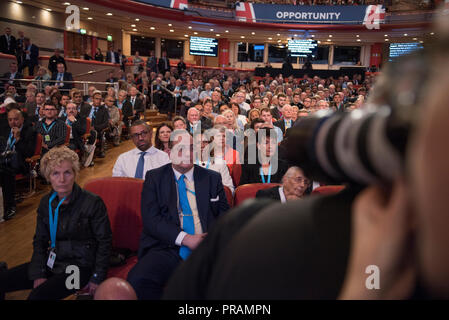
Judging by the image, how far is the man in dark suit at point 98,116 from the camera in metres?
6.93

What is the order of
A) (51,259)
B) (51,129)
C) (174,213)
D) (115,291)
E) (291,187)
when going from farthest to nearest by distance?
(51,129)
(291,187)
(174,213)
(51,259)
(115,291)

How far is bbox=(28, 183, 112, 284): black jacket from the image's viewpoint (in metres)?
2.05

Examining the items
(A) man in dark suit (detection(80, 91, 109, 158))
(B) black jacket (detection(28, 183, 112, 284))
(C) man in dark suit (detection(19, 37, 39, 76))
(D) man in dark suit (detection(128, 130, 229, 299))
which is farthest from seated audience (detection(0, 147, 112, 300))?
(C) man in dark suit (detection(19, 37, 39, 76))

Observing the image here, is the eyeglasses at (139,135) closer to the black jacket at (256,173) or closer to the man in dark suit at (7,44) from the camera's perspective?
the black jacket at (256,173)

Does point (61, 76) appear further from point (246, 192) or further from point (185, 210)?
point (185, 210)

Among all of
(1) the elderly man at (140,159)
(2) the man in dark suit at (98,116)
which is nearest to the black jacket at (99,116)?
(2) the man in dark suit at (98,116)

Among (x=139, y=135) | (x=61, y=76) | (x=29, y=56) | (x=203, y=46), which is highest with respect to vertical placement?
(x=203, y=46)

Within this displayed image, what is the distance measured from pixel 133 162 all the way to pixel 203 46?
58.1 ft

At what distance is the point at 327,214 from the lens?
42 cm

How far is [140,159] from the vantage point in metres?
3.39

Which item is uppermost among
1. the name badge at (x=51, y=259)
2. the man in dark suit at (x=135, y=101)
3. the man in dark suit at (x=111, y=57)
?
the man in dark suit at (x=111, y=57)

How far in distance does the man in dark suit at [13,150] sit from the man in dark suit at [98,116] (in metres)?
2.31

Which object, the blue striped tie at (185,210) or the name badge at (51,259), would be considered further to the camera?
the blue striped tie at (185,210)

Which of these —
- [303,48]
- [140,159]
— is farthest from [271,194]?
[303,48]
